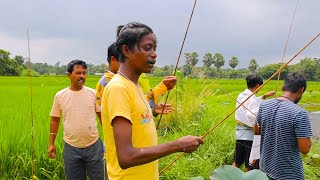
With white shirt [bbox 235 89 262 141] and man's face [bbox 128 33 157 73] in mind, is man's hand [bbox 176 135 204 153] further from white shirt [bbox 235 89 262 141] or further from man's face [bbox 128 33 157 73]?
white shirt [bbox 235 89 262 141]

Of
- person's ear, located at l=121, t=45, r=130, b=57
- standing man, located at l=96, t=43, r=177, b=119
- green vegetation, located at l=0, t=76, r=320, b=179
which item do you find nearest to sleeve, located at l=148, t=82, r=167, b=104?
standing man, located at l=96, t=43, r=177, b=119

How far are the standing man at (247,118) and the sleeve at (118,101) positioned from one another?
2.43m

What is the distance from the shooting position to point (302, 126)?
2.18m

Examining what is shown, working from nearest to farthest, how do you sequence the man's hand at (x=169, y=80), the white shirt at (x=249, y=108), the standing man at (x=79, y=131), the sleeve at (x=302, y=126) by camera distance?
the man's hand at (x=169, y=80), the sleeve at (x=302, y=126), the standing man at (x=79, y=131), the white shirt at (x=249, y=108)

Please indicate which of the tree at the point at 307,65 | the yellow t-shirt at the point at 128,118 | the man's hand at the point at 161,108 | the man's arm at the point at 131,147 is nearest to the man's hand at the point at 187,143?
the man's arm at the point at 131,147

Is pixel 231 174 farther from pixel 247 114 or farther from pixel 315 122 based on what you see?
Answer: pixel 315 122

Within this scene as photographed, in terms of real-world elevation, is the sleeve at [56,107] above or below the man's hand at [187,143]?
below

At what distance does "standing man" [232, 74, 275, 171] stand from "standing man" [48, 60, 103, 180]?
1505mm

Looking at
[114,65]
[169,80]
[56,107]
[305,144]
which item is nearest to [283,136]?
[305,144]

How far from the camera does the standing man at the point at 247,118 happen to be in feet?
11.4

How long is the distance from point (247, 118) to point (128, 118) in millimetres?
2584

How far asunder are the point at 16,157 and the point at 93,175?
1.25m

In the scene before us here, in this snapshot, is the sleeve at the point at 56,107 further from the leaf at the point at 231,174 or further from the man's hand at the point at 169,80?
the leaf at the point at 231,174

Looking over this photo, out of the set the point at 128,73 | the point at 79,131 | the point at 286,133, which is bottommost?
the point at 79,131
